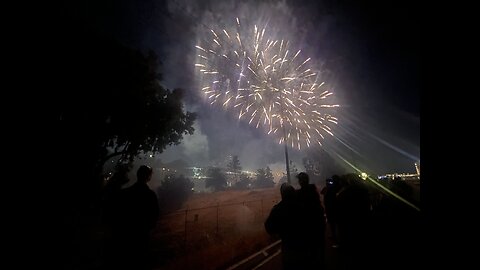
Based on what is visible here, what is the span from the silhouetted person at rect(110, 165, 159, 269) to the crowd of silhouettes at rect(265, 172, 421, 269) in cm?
Answer: 183

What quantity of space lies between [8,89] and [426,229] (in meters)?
16.7

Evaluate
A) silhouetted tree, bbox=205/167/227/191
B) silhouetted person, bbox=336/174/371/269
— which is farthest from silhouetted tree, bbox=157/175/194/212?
silhouetted person, bbox=336/174/371/269

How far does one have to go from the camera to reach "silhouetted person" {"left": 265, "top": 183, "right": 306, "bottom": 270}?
4266 millimetres

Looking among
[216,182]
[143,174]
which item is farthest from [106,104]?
[216,182]

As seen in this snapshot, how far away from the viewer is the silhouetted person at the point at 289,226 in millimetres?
4266

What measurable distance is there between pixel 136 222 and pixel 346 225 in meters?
5.02

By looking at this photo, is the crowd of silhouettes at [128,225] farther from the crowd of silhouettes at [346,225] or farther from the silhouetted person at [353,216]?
the silhouetted person at [353,216]

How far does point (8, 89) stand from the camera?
13.8 m

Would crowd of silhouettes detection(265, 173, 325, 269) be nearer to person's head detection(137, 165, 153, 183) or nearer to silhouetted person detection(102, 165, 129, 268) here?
person's head detection(137, 165, 153, 183)

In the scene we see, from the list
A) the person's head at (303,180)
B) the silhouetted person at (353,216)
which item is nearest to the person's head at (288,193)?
the person's head at (303,180)

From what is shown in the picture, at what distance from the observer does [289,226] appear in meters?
4.29

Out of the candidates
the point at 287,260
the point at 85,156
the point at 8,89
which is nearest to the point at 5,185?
the point at 8,89

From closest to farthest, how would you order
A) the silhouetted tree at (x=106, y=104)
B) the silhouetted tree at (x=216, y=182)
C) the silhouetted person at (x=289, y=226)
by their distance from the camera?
the silhouetted person at (x=289, y=226) < the silhouetted tree at (x=106, y=104) < the silhouetted tree at (x=216, y=182)

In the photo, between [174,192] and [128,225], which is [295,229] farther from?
[174,192]
